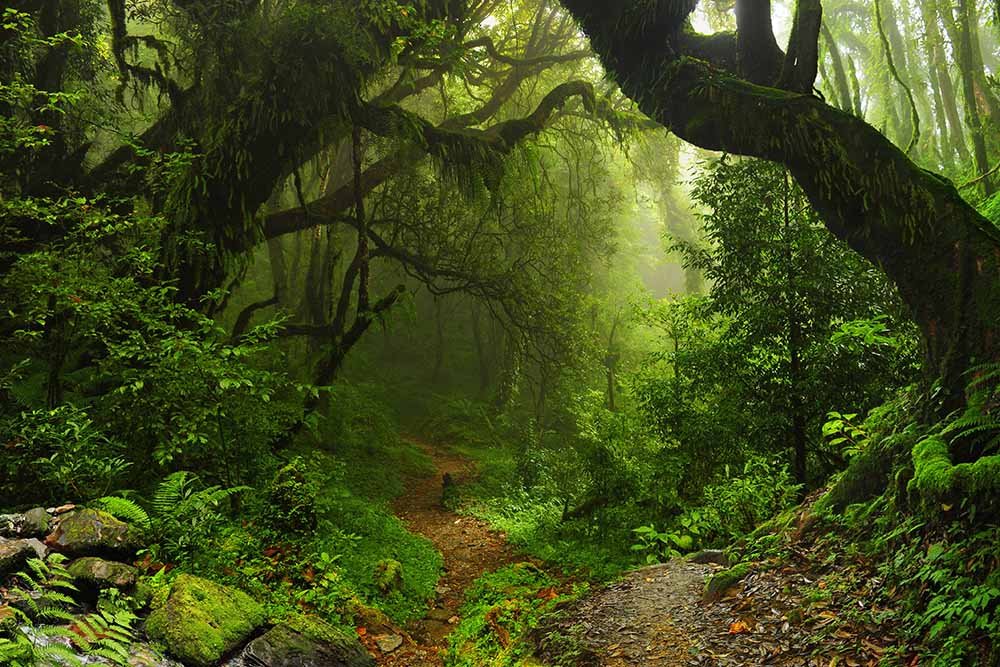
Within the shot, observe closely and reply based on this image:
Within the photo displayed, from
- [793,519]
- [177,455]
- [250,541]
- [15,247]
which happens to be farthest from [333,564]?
[15,247]

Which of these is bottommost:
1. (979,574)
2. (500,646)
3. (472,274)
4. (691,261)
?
(500,646)

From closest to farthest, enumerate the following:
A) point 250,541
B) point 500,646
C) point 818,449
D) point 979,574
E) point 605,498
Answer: point 979,574 < point 500,646 < point 250,541 < point 818,449 < point 605,498

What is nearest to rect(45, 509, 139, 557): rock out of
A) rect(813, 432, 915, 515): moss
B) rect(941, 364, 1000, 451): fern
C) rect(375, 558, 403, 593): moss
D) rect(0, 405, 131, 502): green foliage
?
rect(0, 405, 131, 502): green foliage

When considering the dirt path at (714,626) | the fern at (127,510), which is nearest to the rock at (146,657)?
the fern at (127,510)

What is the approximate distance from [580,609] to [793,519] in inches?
84.6

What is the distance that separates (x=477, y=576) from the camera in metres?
7.84

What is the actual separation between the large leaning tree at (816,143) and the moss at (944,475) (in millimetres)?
727

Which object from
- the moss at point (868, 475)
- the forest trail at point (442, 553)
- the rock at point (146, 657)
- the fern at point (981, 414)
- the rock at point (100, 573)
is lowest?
the forest trail at point (442, 553)

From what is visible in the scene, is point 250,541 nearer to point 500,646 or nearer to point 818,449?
point 500,646

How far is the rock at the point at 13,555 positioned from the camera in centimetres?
373

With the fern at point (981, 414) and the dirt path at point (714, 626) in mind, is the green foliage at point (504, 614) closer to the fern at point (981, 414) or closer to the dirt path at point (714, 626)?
the dirt path at point (714, 626)

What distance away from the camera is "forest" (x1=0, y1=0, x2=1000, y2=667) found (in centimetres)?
400

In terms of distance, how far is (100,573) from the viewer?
4.05 m

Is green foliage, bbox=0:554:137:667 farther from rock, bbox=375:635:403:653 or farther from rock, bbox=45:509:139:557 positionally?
rock, bbox=375:635:403:653
